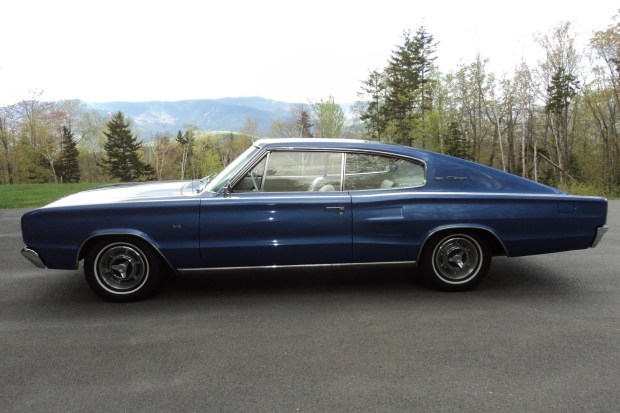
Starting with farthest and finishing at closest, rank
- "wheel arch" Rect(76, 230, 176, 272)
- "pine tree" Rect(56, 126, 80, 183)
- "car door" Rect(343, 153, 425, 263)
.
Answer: "pine tree" Rect(56, 126, 80, 183), "car door" Rect(343, 153, 425, 263), "wheel arch" Rect(76, 230, 176, 272)

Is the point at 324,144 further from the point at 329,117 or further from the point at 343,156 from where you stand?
the point at 329,117

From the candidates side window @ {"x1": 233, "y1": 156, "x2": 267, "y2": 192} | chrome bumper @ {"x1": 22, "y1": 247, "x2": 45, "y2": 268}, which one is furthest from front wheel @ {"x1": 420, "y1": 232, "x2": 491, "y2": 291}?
chrome bumper @ {"x1": 22, "y1": 247, "x2": 45, "y2": 268}

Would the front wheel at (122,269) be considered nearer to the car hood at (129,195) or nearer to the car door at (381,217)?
the car hood at (129,195)

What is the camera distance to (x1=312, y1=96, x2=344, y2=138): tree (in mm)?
39969

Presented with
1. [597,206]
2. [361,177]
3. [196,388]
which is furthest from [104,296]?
[597,206]

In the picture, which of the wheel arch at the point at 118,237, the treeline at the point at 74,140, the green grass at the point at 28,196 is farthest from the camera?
the treeline at the point at 74,140

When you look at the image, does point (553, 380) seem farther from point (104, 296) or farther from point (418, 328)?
point (104, 296)

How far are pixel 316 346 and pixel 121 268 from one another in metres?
2.06

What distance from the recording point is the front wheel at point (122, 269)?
12.6 feet

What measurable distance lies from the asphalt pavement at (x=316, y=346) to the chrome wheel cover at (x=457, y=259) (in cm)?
20

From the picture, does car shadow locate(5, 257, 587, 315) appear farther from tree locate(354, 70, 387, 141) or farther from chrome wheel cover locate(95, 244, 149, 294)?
tree locate(354, 70, 387, 141)

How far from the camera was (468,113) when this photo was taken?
44281 mm

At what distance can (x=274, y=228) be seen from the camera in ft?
12.6

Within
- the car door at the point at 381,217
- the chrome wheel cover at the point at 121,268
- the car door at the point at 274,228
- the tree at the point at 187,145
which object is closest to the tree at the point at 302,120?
the tree at the point at 187,145
